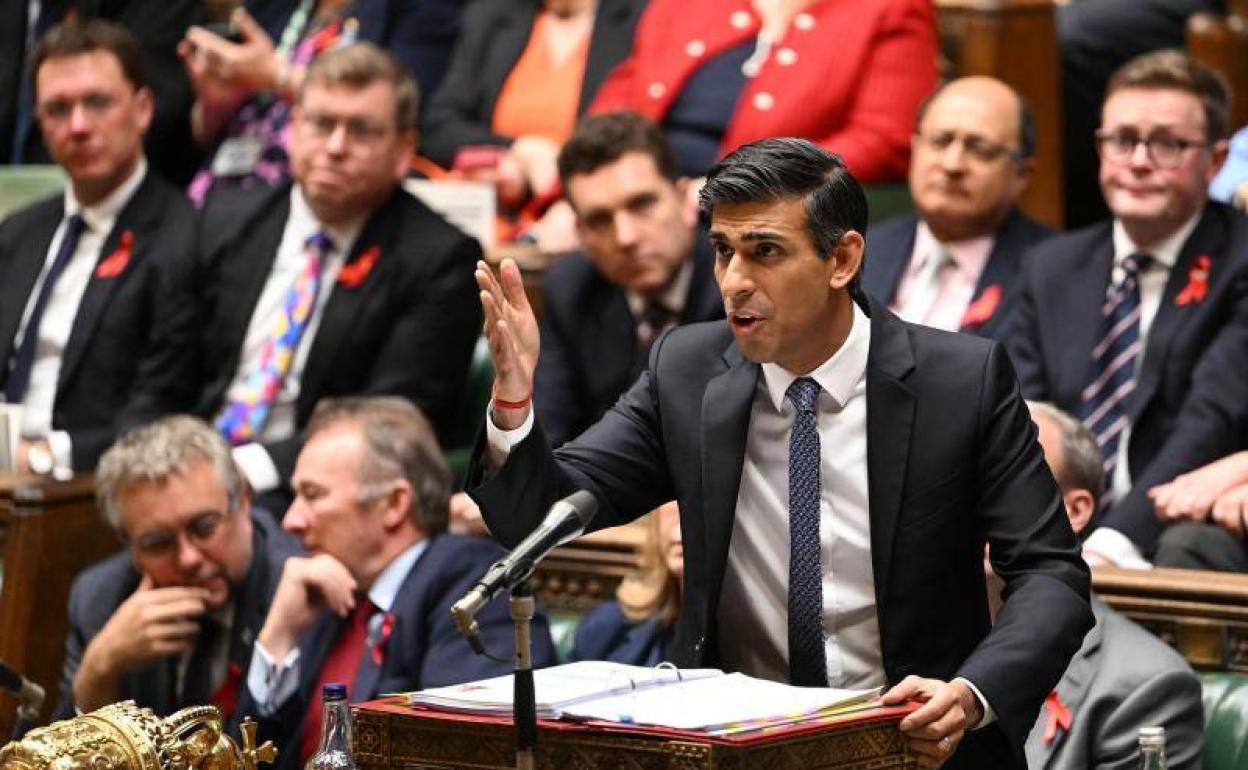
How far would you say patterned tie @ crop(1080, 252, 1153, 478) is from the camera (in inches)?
154

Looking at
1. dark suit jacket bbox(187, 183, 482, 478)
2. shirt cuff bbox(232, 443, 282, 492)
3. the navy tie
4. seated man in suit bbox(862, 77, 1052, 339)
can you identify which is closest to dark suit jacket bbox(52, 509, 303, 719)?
shirt cuff bbox(232, 443, 282, 492)

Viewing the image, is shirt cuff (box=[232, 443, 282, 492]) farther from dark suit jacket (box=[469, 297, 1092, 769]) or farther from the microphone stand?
the microphone stand

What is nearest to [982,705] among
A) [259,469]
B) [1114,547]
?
[1114,547]

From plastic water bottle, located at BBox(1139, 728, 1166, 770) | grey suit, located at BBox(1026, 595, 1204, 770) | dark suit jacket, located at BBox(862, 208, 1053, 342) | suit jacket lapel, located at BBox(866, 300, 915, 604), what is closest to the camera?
plastic water bottle, located at BBox(1139, 728, 1166, 770)

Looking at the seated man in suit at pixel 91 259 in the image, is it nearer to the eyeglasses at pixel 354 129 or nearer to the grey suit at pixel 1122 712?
the eyeglasses at pixel 354 129

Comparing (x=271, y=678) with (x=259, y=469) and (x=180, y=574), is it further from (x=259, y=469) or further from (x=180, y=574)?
(x=259, y=469)

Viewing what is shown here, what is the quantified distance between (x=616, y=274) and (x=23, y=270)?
150 cm

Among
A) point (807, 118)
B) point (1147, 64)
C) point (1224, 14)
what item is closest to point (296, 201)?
point (807, 118)

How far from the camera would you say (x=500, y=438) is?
238cm

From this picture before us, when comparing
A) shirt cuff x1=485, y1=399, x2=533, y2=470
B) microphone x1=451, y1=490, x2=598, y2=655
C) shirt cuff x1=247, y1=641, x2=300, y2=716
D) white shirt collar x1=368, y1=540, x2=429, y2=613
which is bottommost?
shirt cuff x1=247, y1=641, x2=300, y2=716

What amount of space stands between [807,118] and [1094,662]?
1870 millimetres

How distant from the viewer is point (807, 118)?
465cm

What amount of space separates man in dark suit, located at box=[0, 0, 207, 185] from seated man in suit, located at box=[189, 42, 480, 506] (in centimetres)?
102

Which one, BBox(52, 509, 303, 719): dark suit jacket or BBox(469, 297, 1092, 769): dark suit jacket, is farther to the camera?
BBox(52, 509, 303, 719): dark suit jacket
